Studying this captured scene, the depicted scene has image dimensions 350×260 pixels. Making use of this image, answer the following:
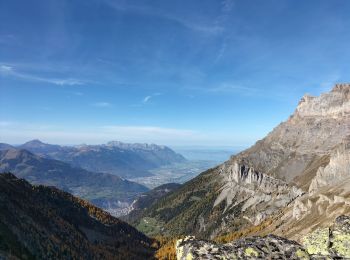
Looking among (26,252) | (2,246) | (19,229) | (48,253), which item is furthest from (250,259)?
(48,253)

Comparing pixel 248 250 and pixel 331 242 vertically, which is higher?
pixel 331 242

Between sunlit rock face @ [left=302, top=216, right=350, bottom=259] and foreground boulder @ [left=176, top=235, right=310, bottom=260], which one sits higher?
sunlit rock face @ [left=302, top=216, right=350, bottom=259]

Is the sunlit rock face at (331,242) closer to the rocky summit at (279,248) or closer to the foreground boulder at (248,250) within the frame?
the rocky summit at (279,248)

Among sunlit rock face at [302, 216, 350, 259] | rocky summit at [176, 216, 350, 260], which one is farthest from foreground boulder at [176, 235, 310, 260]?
sunlit rock face at [302, 216, 350, 259]

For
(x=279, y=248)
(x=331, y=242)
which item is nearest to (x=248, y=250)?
(x=279, y=248)

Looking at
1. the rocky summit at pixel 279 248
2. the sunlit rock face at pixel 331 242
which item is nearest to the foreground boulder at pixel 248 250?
the rocky summit at pixel 279 248

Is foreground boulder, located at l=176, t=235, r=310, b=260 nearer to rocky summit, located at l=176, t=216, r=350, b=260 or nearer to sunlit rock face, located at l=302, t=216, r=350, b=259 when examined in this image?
rocky summit, located at l=176, t=216, r=350, b=260

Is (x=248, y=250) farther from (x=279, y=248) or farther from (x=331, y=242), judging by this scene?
(x=331, y=242)

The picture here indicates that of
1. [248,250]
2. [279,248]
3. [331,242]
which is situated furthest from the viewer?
[279,248]

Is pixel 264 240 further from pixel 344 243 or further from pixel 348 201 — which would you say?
pixel 348 201
